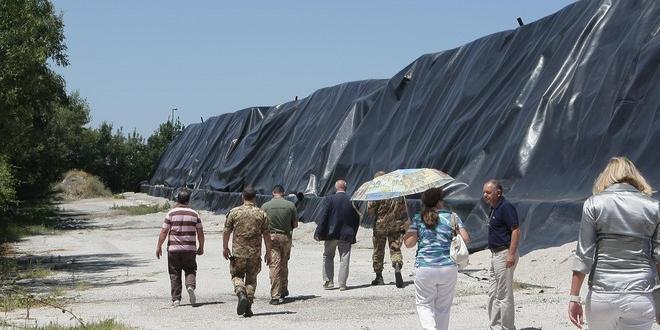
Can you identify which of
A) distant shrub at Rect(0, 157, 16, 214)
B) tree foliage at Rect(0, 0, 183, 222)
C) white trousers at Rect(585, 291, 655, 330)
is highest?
tree foliage at Rect(0, 0, 183, 222)

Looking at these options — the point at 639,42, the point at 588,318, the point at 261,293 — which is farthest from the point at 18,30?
the point at 588,318

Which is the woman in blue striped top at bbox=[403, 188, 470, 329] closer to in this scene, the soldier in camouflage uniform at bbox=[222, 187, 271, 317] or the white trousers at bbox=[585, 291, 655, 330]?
the white trousers at bbox=[585, 291, 655, 330]

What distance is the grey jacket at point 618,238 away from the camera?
5094 mm

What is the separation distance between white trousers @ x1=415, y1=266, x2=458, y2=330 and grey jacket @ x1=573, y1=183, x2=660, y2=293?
2.36 meters

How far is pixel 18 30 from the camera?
16000mm

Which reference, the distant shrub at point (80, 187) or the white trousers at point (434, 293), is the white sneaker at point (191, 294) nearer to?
the white trousers at point (434, 293)

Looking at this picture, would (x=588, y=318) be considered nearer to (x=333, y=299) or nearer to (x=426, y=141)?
(x=333, y=299)

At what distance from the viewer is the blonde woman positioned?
5016mm

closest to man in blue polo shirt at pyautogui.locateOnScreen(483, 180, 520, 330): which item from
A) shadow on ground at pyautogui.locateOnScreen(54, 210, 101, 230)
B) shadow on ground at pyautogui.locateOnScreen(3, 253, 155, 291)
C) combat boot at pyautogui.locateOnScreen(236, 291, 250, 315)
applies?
combat boot at pyautogui.locateOnScreen(236, 291, 250, 315)

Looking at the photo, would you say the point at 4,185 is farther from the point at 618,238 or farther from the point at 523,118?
the point at 618,238

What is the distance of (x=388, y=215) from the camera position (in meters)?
13.5

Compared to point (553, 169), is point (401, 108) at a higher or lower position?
higher

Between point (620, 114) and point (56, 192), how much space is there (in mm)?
46602

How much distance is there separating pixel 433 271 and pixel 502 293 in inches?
65.2
